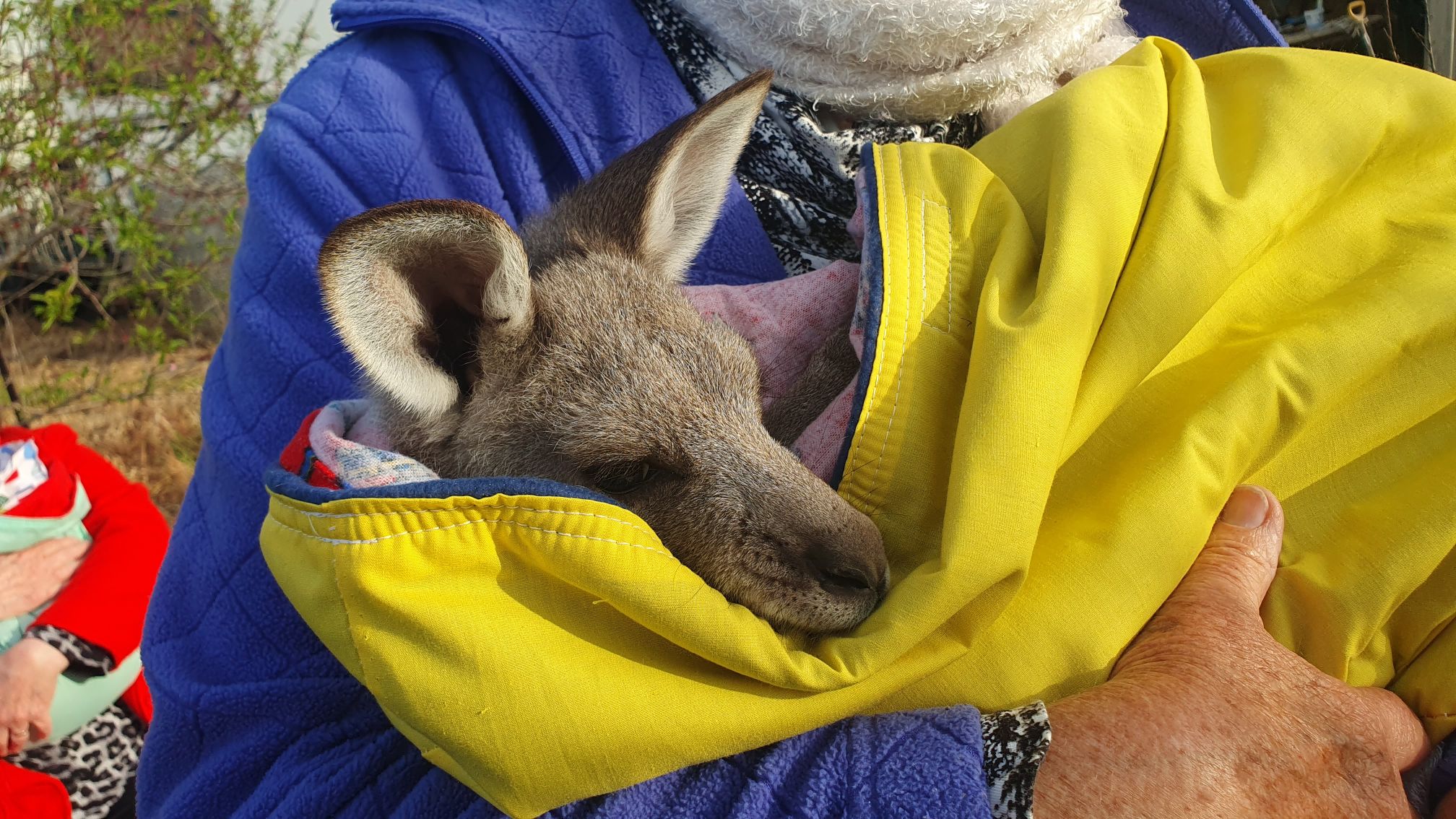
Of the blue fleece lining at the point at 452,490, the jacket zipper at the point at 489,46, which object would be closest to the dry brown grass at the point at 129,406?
the jacket zipper at the point at 489,46

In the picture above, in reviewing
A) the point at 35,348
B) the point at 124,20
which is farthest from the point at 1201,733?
the point at 35,348

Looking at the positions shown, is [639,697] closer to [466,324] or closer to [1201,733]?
[1201,733]

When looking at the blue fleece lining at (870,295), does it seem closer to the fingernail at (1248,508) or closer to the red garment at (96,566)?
the fingernail at (1248,508)

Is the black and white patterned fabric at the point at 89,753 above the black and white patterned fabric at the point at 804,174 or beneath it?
beneath

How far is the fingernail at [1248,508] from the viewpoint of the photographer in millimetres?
1399

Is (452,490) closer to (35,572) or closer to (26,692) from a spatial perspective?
(26,692)

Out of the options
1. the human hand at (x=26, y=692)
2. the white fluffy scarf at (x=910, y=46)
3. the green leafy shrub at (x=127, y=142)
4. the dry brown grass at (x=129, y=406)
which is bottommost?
the dry brown grass at (x=129, y=406)

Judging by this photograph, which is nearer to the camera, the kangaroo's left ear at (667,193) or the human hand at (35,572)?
the kangaroo's left ear at (667,193)

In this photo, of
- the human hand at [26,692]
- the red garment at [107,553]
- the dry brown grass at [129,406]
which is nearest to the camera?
the human hand at [26,692]

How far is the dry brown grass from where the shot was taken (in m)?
5.55

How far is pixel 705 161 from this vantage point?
1.90 m

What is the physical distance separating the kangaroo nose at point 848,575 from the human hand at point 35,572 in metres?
3.45

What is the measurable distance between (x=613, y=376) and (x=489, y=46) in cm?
87

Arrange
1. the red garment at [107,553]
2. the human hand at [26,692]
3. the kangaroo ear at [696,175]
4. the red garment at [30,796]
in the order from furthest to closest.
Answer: the red garment at [107,553], the human hand at [26,692], the red garment at [30,796], the kangaroo ear at [696,175]
